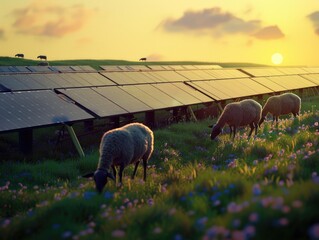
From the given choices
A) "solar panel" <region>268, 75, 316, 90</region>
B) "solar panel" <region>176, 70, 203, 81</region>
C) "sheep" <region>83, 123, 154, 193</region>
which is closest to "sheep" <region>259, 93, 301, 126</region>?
"solar panel" <region>176, 70, 203, 81</region>

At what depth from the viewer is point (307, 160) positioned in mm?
6609

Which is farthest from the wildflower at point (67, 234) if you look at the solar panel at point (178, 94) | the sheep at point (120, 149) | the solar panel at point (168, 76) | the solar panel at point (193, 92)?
the solar panel at point (168, 76)

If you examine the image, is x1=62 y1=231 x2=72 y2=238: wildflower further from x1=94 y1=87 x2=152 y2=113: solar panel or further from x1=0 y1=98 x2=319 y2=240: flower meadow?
x1=94 y1=87 x2=152 y2=113: solar panel

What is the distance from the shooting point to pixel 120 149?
28.8 ft

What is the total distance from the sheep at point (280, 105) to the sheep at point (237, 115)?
229 centimetres

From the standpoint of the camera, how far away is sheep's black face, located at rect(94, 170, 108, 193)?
24.2 feet

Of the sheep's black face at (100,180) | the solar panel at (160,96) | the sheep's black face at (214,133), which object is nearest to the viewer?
the sheep's black face at (100,180)

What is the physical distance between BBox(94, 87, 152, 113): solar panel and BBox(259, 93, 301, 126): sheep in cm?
578

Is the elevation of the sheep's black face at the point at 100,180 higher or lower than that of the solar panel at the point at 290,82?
lower

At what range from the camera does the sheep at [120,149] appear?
770 cm

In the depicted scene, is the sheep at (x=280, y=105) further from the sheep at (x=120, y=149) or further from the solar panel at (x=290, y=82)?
the solar panel at (x=290, y=82)

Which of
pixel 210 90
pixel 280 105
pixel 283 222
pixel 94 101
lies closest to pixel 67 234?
pixel 283 222

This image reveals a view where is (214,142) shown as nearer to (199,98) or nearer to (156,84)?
(199,98)

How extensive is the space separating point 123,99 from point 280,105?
7623 millimetres
